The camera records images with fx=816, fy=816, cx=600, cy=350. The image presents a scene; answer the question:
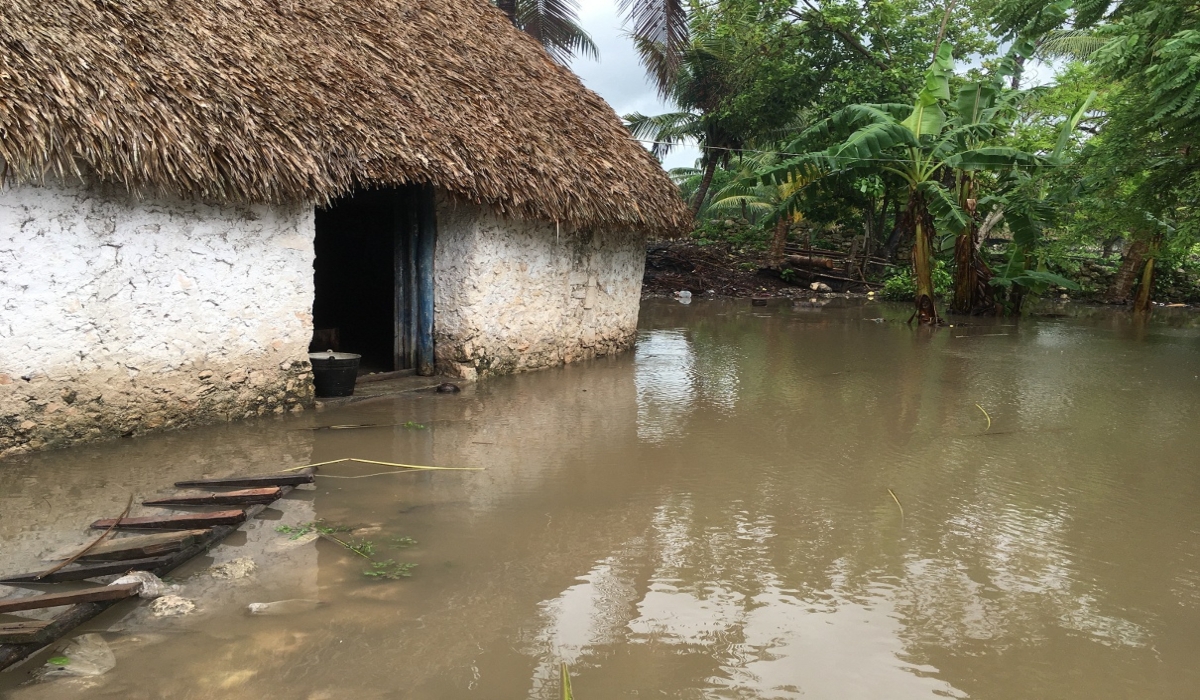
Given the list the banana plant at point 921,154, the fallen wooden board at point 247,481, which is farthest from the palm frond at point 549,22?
the fallen wooden board at point 247,481

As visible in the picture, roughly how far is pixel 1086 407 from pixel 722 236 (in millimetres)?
15813

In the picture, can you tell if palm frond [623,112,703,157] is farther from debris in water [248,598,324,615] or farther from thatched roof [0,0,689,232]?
debris in water [248,598,324,615]

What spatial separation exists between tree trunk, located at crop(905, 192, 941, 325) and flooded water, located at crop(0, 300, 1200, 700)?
223 inches

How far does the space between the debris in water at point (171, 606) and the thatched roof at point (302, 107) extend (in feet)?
8.33

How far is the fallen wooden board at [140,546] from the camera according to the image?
10.4 feet

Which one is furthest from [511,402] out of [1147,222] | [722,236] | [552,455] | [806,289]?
[722,236]

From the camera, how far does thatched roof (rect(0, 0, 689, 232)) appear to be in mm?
4352

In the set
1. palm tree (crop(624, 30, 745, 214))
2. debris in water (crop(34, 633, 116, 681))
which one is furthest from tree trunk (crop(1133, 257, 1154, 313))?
debris in water (crop(34, 633, 116, 681))

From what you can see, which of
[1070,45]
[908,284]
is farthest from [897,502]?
[1070,45]

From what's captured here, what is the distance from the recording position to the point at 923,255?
1235 cm

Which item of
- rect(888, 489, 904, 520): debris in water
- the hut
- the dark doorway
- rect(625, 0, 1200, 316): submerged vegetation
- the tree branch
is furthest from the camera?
the tree branch

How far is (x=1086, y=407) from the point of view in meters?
6.60

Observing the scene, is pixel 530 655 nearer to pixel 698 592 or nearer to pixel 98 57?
pixel 698 592

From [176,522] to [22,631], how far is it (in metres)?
1.03
